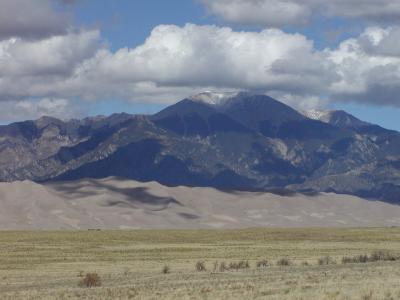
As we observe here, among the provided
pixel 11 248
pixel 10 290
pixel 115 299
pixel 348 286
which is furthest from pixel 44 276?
pixel 11 248

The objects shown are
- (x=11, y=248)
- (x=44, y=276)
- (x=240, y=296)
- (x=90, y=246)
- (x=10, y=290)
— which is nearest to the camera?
(x=240, y=296)

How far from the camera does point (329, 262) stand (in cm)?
7075

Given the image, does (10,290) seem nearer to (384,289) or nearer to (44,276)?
(44,276)

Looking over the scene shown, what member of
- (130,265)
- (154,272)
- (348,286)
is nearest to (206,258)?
(130,265)

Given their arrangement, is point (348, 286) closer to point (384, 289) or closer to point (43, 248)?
point (384, 289)

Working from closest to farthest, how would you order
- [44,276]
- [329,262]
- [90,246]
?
[44,276] < [329,262] < [90,246]

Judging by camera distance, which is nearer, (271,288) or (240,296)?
(240,296)

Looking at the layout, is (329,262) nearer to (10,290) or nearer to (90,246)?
(10,290)

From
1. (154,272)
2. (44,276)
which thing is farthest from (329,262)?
(44,276)

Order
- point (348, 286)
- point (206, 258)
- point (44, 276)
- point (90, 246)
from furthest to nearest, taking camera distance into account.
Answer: point (90, 246) → point (206, 258) → point (44, 276) → point (348, 286)

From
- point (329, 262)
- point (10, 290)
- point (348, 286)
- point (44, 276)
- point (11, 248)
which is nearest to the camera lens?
point (348, 286)

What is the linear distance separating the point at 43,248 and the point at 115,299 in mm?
69475

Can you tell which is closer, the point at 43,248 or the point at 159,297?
the point at 159,297

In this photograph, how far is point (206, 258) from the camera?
86.6 metres
